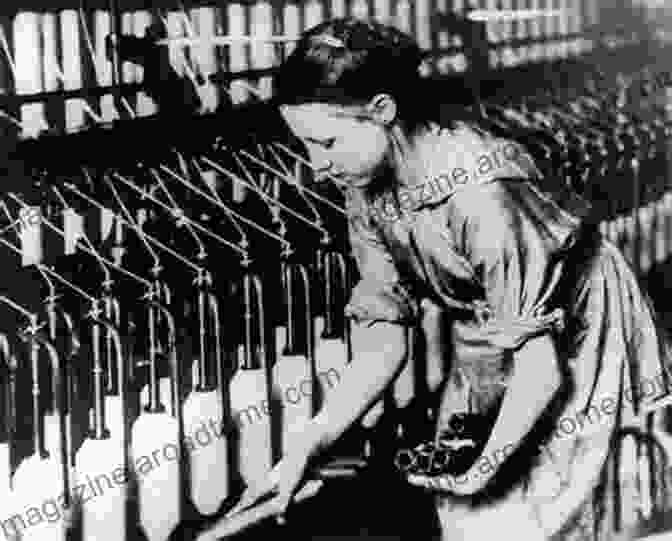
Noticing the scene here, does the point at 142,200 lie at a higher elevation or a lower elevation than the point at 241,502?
higher

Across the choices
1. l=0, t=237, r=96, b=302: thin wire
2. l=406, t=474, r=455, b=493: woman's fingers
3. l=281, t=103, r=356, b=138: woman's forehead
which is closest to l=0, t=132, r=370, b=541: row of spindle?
l=0, t=237, r=96, b=302: thin wire

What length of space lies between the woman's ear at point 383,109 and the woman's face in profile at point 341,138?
11 millimetres

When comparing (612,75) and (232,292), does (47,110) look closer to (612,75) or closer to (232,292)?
(232,292)

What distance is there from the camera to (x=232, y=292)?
6.59 ft

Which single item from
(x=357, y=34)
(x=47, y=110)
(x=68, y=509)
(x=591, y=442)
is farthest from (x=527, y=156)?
(x=68, y=509)

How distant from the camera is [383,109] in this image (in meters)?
1.74

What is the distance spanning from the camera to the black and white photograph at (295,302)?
1.75 meters

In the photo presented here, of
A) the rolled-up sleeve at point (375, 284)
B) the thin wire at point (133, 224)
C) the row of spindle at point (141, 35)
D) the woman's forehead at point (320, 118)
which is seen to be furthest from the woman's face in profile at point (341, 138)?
the thin wire at point (133, 224)

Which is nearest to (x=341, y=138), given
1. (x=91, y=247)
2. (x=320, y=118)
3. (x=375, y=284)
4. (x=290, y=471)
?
(x=320, y=118)

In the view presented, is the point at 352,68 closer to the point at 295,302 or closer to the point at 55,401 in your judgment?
the point at 295,302

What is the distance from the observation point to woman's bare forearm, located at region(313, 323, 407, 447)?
6.15ft

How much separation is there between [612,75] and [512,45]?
0.84 feet

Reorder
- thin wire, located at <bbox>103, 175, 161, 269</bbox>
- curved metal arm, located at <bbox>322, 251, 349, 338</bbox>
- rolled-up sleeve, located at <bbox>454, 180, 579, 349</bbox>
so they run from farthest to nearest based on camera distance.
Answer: curved metal arm, located at <bbox>322, 251, 349, 338</bbox>, thin wire, located at <bbox>103, 175, 161, 269</bbox>, rolled-up sleeve, located at <bbox>454, 180, 579, 349</bbox>

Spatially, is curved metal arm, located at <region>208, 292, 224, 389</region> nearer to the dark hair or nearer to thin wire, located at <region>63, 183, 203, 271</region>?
thin wire, located at <region>63, 183, 203, 271</region>
